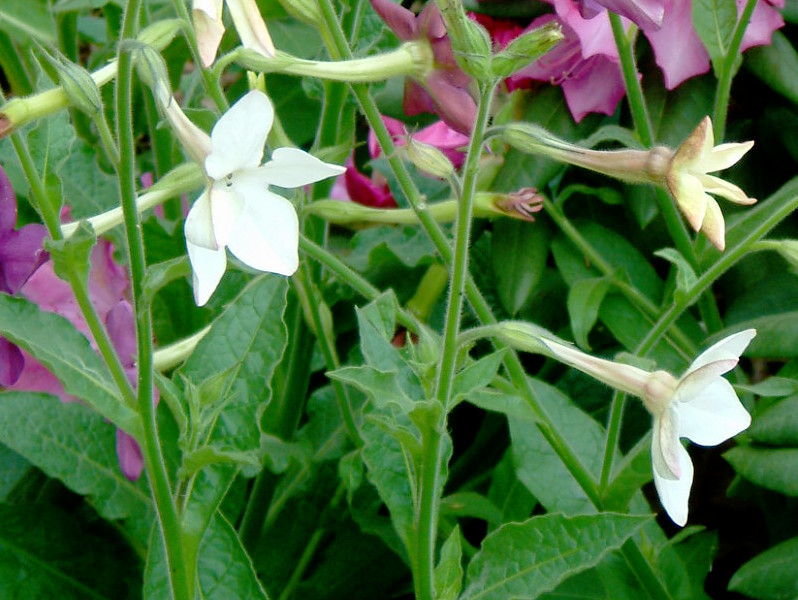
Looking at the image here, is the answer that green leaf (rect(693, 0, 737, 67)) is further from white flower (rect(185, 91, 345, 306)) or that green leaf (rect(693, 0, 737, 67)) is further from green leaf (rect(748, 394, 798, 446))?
white flower (rect(185, 91, 345, 306))

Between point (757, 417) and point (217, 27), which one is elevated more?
point (217, 27)

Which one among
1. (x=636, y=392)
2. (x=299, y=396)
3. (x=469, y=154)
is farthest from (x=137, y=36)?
(x=299, y=396)

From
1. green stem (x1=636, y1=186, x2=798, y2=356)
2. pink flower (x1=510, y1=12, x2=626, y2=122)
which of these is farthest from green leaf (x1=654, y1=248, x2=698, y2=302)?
pink flower (x1=510, y1=12, x2=626, y2=122)

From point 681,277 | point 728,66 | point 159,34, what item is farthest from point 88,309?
point 728,66

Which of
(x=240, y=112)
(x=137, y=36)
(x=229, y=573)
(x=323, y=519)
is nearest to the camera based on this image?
(x=240, y=112)

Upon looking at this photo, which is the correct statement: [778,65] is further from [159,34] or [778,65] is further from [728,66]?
[159,34]

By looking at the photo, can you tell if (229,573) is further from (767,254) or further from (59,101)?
(767,254)

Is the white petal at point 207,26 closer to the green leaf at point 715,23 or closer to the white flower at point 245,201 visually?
the white flower at point 245,201

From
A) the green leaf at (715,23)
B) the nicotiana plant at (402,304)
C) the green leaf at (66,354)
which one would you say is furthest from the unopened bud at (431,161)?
the green leaf at (715,23)
